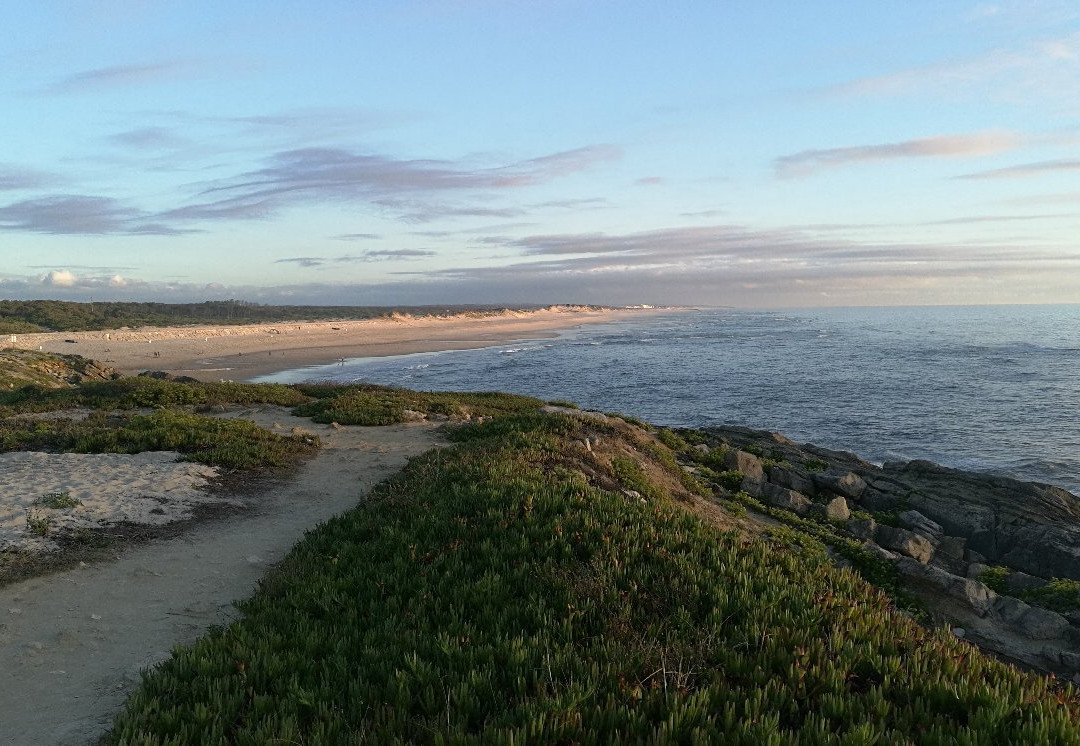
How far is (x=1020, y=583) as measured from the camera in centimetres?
1297

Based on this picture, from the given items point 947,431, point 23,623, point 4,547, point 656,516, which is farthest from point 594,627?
point 947,431

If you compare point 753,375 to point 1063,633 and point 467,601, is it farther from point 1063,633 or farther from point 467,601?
point 467,601

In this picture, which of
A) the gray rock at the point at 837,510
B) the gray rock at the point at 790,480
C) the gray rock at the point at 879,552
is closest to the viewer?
the gray rock at the point at 879,552

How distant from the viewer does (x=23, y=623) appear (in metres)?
6.84

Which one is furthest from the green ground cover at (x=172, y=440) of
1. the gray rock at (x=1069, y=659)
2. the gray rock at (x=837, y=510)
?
the gray rock at (x=1069, y=659)

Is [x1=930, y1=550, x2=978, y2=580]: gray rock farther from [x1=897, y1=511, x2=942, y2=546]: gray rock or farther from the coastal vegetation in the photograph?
the coastal vegetation

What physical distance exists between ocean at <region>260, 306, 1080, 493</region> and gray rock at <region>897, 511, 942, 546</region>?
9454mm

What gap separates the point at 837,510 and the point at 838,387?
32.7m

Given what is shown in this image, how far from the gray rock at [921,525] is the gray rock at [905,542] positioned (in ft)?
2.69

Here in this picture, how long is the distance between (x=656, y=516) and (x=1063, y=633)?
7531 mm

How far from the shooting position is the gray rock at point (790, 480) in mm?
18141

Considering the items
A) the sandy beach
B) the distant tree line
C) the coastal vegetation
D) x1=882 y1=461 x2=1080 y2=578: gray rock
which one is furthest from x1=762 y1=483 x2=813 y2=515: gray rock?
the distant tree line

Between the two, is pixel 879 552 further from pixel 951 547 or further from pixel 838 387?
pixel 838 387

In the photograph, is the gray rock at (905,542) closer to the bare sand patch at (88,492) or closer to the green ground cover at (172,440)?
the green ground cover at (172,440)
